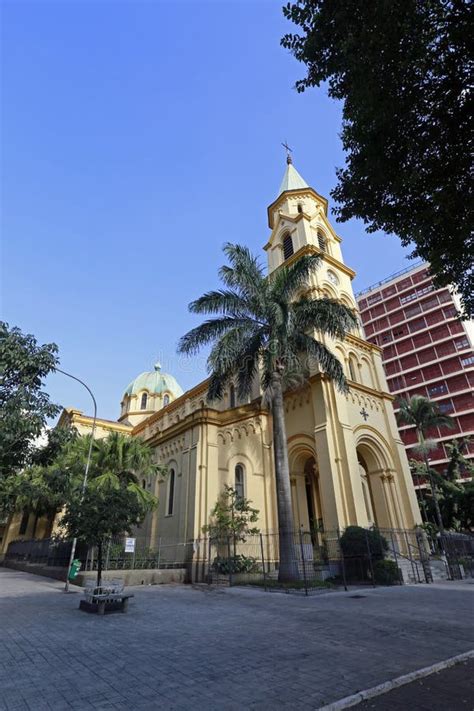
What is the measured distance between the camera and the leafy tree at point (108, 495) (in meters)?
10.7

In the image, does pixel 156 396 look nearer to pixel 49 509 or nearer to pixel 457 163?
pixel 49 509

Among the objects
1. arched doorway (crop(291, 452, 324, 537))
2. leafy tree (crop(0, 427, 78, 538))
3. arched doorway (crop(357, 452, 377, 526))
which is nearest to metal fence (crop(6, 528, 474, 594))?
arched doorway (crop(291, 452, 324, 537))

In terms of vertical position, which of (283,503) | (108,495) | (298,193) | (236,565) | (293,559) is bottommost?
(236,565)

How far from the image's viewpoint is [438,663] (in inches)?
200

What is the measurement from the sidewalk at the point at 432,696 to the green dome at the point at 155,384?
47011mm

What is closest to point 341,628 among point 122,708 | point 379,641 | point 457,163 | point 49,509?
point 379,641

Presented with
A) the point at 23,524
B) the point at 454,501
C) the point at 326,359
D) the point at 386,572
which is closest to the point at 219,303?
the point at 326,359

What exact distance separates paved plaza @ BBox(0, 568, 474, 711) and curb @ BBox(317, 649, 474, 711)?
160mm

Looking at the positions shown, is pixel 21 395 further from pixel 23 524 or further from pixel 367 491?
pixel 23 524

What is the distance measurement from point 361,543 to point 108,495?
11143 mm

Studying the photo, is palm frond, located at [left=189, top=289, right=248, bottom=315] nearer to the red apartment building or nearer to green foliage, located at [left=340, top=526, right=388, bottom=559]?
green foliage, located at [left=340, top=526, right=388, bottom=559]

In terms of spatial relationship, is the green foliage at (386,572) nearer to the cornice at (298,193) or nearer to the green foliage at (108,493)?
the green foliage at (108,493)

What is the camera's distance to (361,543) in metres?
16.5

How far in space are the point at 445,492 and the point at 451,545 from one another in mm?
19622
